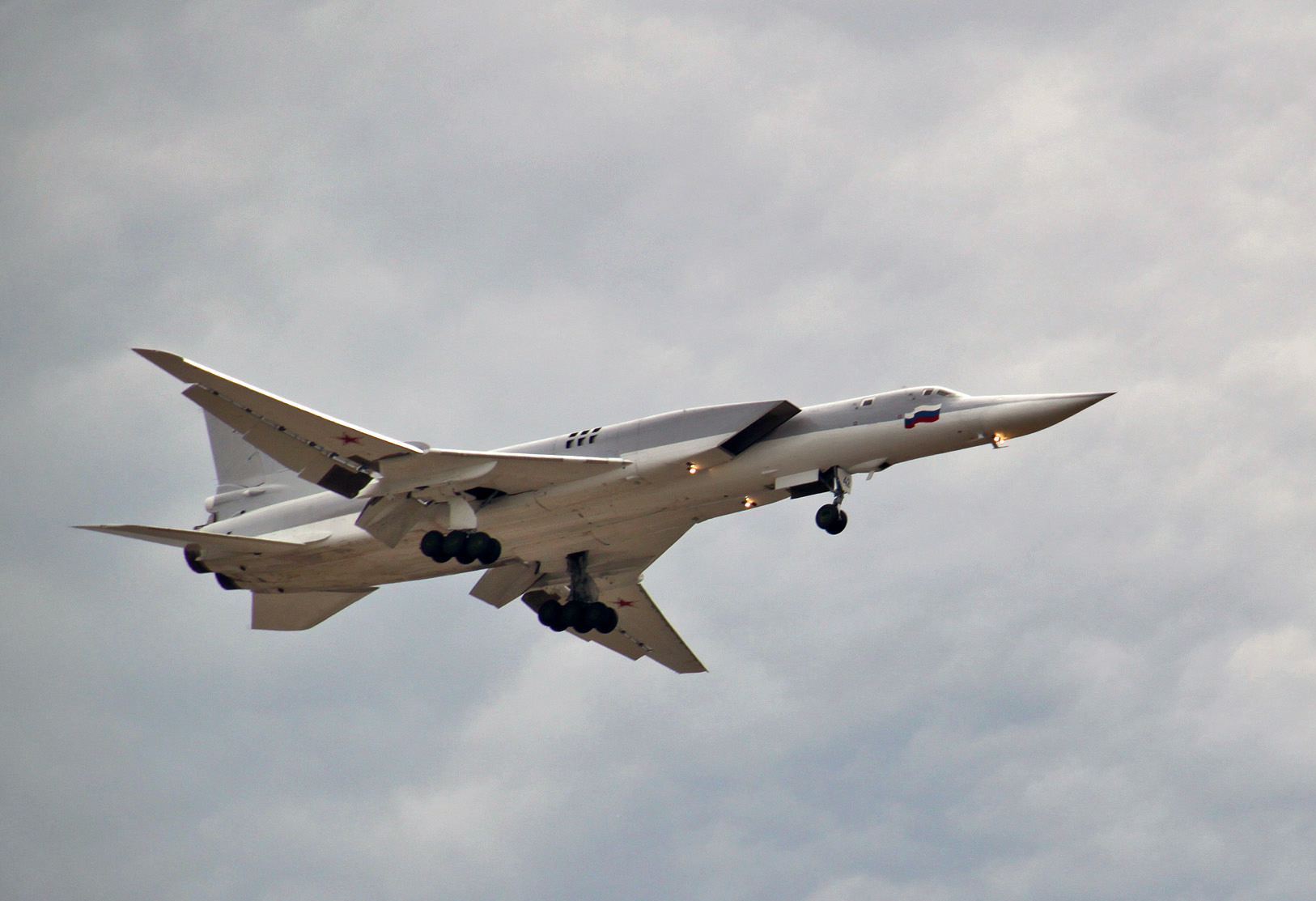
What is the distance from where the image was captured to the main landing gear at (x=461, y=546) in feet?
108

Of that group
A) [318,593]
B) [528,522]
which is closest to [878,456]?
[528,522]

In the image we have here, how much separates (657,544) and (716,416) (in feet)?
19.8

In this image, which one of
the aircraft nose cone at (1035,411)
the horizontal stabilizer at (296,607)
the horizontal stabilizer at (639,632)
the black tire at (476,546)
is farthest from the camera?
the horizontal stabilizer at (639,632)

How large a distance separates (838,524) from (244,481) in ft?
49.6

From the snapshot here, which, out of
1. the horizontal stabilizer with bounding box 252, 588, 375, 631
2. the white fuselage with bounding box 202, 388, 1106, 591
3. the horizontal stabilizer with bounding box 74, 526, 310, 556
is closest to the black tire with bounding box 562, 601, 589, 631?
the white fuselage with bounding box 202, 388, 1106, 591

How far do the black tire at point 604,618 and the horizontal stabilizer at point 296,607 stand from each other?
5499 millimetres

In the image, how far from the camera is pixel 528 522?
3350 centimetres

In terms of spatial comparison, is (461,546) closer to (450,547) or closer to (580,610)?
(450,547)

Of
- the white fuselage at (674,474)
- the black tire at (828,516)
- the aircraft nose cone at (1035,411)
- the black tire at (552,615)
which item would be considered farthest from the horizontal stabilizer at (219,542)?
the aircraft nose cone at (1035,411)

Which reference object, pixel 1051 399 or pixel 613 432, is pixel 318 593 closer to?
pixel 613 432

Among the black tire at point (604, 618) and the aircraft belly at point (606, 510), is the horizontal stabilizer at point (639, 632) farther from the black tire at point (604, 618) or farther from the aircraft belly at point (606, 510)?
the aircraft belly at point (606, 510)

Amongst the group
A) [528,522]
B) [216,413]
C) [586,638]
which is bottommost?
[586,638]

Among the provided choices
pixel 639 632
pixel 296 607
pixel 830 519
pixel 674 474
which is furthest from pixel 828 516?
pixel 296 607

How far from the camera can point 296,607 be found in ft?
127
